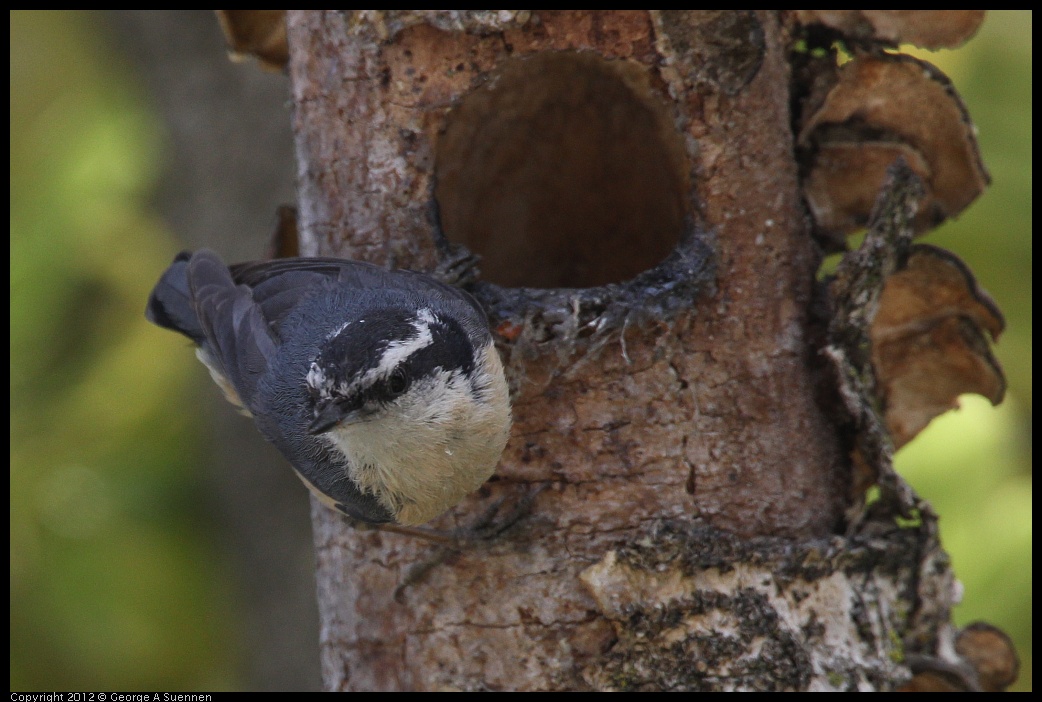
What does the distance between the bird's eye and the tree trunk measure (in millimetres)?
308

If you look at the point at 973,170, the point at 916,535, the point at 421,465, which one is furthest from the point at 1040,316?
the point at 421,465

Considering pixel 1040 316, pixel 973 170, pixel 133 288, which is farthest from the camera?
pixel 133 288

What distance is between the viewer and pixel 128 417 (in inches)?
148

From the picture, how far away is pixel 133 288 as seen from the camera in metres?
3.92

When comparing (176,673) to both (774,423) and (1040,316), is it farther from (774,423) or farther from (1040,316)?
(1040,316)

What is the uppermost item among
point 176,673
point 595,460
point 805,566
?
point 595,460

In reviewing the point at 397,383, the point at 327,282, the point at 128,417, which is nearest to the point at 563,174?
the point at 327,282

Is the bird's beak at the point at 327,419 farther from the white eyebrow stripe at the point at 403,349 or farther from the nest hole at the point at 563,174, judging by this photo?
the nest hole at the point at 563,174

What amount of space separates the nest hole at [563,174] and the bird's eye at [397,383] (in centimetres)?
75

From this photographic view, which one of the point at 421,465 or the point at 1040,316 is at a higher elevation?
Result: the point at 421,465

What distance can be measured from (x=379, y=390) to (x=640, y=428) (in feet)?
2.02

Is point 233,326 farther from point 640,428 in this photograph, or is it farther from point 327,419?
point 640,428

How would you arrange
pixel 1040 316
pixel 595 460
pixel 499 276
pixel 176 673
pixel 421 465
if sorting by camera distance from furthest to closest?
1. pixel 176 673
2. pixel 499 276
3. pixel 1040 316
4. pixel 595 460
5. pixel 421 465

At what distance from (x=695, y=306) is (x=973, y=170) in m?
0.87
